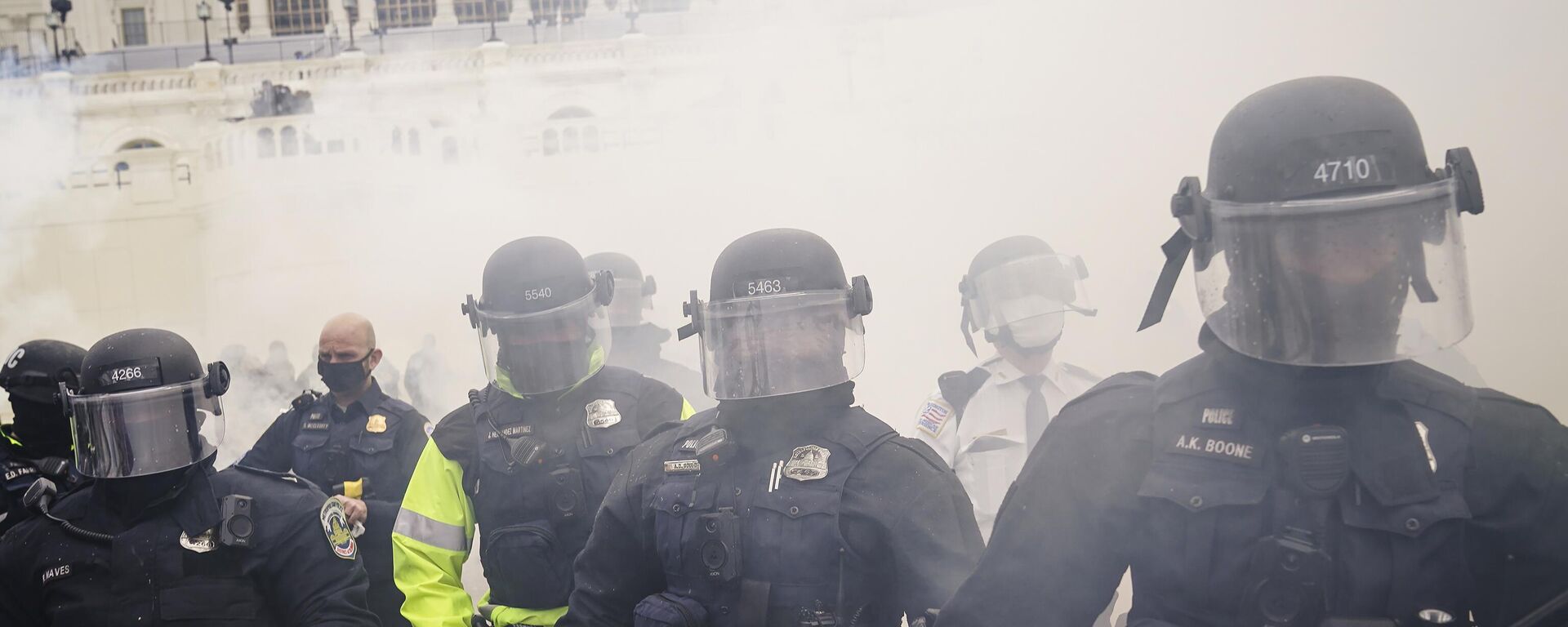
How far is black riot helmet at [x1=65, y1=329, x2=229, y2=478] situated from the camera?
3178 mm

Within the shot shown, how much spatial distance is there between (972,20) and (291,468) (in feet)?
20.0

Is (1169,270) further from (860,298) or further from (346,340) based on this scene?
(346,340)

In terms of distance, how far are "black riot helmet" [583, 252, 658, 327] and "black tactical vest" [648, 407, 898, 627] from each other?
3392mm

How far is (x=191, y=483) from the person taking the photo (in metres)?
3.23

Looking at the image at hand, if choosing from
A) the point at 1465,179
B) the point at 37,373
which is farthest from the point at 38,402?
the point at 1465,179

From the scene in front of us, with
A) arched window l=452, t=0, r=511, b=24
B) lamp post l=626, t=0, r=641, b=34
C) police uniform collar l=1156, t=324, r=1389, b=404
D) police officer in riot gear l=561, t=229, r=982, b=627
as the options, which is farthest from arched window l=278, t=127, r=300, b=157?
police uniform collar l=1156, t=324, r=1389, b=404

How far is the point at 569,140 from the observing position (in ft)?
44.3

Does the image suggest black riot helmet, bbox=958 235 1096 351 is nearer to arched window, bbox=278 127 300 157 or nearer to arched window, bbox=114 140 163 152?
arched window, bbox=278 127 300 157

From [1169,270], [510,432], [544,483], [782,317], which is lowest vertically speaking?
[544,483]

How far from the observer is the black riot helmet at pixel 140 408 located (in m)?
3.18

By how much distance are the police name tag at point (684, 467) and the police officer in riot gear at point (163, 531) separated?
1.08 meters

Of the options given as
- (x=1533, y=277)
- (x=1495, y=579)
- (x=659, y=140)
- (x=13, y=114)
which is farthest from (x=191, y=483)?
(x=13, y=114)

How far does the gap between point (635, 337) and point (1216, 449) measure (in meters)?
4.55

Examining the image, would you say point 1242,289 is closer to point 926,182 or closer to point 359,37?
point 926,182
